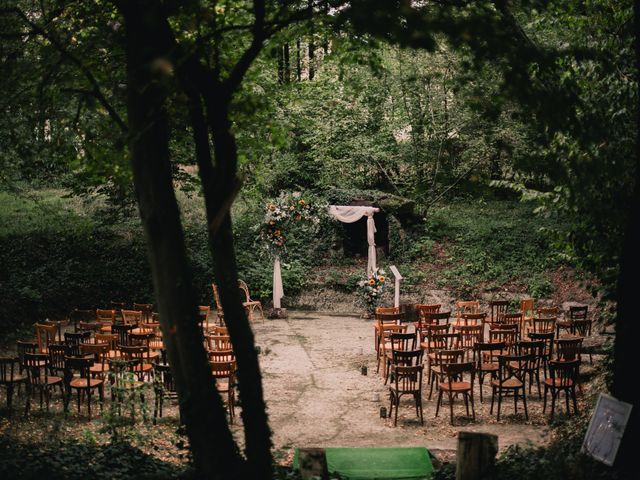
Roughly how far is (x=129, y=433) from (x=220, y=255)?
405cm

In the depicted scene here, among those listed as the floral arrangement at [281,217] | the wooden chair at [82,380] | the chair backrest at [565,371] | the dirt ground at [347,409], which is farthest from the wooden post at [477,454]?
the floral arrangement at [281,217]

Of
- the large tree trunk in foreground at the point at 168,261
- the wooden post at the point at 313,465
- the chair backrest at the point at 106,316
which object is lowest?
the wooden post at the point at 313,465

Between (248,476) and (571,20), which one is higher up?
(571,20)

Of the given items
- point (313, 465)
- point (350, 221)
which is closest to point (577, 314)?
point (350, 221)

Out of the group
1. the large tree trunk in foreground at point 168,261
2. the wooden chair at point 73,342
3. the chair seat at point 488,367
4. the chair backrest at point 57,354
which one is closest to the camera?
the large tree trunk in foreground at point 168,261

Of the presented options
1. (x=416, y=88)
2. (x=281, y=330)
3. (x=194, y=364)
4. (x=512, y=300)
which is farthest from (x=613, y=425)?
(x=416, y=88)

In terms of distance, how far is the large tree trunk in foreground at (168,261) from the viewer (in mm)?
4934

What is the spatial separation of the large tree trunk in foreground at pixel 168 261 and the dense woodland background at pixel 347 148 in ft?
1.16

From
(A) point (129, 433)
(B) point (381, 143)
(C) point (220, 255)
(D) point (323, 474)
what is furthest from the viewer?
(B) point (381, 143)

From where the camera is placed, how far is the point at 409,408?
34.7ft

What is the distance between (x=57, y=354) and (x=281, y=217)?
25.3 feet

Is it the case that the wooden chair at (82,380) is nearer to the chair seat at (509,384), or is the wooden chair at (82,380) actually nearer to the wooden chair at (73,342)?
the wooden chair at (73,342)

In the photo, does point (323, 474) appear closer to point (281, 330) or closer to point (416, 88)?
point (281, 330)

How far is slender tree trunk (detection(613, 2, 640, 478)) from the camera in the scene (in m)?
5.43
